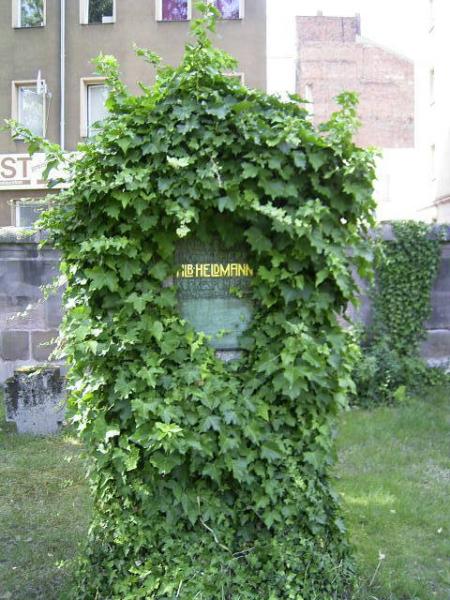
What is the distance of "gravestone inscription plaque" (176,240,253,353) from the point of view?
3.28 meters

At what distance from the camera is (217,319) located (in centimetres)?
329

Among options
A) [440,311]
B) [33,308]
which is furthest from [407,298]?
[33,308]

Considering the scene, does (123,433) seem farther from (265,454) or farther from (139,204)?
(139,204)

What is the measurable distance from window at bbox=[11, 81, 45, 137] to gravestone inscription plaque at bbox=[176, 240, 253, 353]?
49.4 ft

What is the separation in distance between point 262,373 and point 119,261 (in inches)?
35.0

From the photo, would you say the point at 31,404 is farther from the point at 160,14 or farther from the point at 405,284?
the point at 160,14

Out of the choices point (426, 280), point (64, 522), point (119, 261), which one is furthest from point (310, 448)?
point (426, 280)

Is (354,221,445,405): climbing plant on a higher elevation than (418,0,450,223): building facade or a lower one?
lower

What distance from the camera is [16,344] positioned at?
807cm

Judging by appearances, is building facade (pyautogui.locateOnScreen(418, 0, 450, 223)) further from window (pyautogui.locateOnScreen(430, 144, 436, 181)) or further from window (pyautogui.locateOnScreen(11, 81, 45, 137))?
window (pyautogui.locateOnScreen(11, 81, 45, 137))

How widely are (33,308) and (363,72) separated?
98.7 ft

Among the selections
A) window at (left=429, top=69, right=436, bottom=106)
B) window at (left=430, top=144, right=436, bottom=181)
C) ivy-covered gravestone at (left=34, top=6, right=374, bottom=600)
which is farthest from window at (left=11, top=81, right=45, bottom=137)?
ivy-covered gravestone at (left=34, top=6, right=374, bottom=600)

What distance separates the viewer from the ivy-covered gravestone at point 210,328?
3.03m

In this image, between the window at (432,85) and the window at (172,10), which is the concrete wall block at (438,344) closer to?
the window at (172,10)
